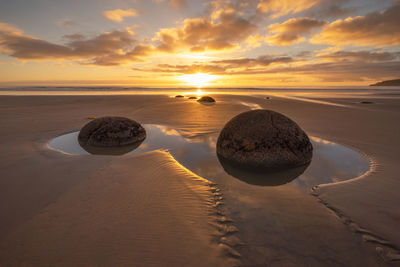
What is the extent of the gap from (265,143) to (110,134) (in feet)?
11.7

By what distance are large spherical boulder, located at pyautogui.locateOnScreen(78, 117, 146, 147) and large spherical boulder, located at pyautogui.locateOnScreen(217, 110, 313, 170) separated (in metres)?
2.47

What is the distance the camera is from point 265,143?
133 inches

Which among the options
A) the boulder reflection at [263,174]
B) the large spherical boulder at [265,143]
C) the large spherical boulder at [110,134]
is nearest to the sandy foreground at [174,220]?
the boulder reflection at [263,174]

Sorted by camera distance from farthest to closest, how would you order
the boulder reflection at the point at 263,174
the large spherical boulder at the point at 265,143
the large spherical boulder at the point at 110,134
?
the large spherical boulder at the point at 110,134 < the large spherical boulder at the point at 265,143 < the boulder reflection at the point at 263,174

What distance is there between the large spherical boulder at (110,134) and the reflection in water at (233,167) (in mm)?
273

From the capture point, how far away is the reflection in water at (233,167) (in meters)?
3.04

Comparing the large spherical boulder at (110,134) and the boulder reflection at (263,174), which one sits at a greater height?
the large spherical boulder at (110,134)

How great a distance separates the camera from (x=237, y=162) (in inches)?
138

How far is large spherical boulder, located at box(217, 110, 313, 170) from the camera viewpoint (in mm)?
3342

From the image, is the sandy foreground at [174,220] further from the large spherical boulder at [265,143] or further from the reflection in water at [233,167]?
the large spherical boulder at [265,143]

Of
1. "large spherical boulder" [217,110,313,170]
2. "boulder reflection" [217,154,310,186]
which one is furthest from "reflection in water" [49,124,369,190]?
"large spherical boulder" [217,110,313,170]

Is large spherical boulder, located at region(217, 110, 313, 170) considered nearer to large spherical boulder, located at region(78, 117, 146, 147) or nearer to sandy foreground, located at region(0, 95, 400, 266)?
sandy foreground, located at region(0, 95, 400, 266)

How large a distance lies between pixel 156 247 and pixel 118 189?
3.98 feet

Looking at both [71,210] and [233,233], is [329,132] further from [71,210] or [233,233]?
[71,210]
